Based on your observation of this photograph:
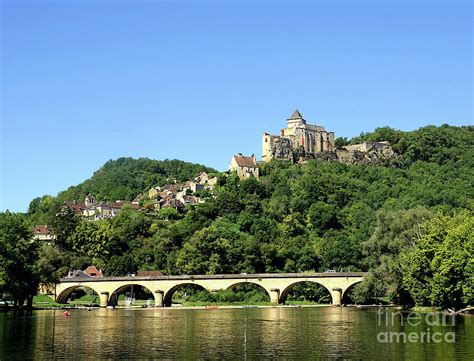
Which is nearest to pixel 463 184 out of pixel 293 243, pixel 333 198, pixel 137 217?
pixel 333 198

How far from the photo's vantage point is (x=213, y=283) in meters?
90.8

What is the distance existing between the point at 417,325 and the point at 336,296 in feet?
124

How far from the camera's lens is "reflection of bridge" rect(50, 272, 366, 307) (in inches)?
3371

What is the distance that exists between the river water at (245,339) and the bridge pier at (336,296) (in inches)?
1057

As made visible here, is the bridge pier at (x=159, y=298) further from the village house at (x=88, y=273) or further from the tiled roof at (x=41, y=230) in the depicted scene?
the tiled roof at (x=41, y=230)

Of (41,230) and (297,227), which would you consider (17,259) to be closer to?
(297,227)

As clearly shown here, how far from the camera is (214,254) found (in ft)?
328

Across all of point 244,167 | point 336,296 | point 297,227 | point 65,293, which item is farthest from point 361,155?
point 65,293

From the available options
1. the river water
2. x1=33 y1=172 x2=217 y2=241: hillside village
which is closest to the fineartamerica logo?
the river water

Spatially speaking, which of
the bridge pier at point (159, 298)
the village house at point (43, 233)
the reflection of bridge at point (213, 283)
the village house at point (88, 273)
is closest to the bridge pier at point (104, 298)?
the reflection of bridge at point (213, 283)

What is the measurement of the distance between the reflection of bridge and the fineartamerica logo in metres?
20.3

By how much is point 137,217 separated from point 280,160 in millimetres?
33613

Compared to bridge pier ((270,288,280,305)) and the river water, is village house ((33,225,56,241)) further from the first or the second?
the river water

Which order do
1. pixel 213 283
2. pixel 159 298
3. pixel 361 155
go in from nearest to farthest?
1. pixel 159 298
2. pixel 213 283
3. pixel 361 155
